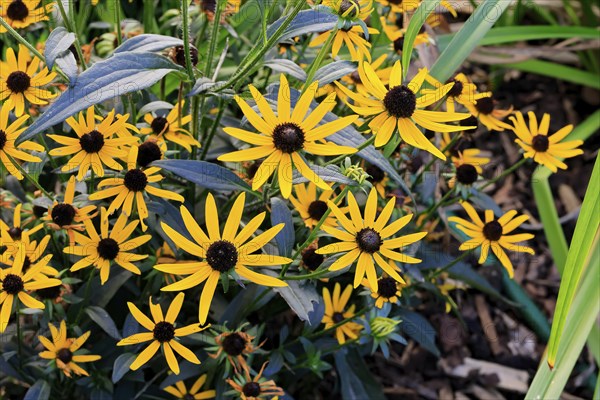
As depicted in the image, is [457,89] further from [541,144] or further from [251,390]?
[251,390]

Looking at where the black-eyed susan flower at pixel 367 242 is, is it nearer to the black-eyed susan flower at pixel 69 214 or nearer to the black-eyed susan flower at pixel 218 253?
the black-eyed susan flower at pixel 218 253

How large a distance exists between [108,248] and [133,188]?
10 cm

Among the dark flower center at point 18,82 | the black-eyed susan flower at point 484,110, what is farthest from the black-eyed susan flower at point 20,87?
the black-eyed susan flower at point 484,110

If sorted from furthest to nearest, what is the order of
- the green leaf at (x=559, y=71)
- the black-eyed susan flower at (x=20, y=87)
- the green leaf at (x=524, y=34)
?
the green leaf at (x=559, y=71), the green leaf at (x=524, y=34), the black-eyed susan flower at (x=20, y=87)

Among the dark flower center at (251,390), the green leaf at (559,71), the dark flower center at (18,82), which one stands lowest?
the dark flower center at (251,390)

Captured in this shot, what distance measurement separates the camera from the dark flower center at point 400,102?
1094 millimetres

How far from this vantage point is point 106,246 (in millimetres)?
1189

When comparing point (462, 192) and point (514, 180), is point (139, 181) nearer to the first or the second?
point (462, 192)

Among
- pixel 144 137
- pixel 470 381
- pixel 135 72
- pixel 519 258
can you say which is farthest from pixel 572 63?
pixel 135 72

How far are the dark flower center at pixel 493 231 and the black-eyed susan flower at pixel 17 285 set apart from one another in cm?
75

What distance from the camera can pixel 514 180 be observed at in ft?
7.78

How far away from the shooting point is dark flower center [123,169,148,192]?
1.18 metres

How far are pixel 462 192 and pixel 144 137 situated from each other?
0.60m

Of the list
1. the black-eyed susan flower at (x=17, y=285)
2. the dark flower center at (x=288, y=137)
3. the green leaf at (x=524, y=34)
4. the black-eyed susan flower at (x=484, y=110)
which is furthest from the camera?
the green leaf at (x=524, y=34)
